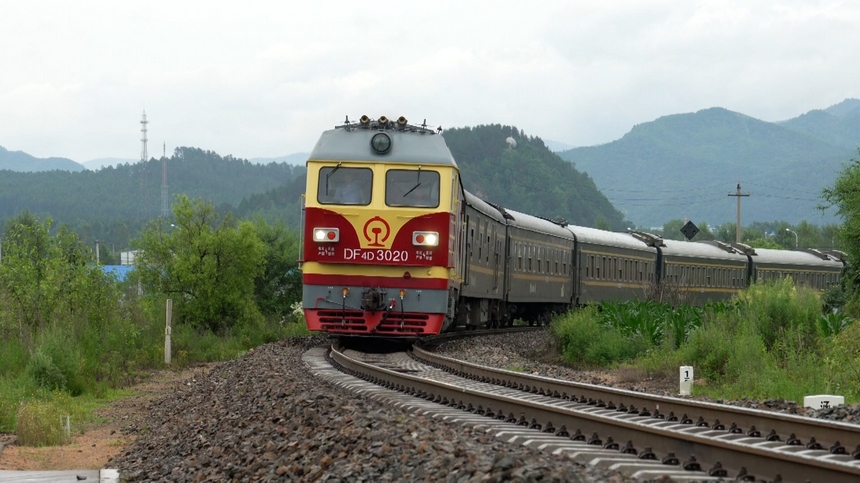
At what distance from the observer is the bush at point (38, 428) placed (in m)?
14.0

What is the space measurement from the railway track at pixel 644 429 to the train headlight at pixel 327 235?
4304 mm

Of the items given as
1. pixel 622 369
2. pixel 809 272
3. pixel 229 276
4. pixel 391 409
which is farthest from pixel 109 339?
pixel 809 272

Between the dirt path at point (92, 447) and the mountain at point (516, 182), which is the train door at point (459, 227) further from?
the mountain at point (516, 182)

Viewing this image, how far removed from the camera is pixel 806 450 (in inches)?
296

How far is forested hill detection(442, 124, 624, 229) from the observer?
158875mm

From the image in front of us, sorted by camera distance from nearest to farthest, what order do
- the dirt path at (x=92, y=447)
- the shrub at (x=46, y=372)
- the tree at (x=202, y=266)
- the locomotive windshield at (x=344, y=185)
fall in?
the dirt path at (x=92, y=447) → the locomotive windshield at (x=344, y=185) → the shrub at (x=46, y=372) → the tree at (x=202, y=266)

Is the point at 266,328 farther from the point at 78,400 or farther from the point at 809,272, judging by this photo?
the point at 809,272

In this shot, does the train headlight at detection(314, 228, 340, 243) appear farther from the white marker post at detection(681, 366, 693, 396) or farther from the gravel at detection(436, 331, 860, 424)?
the white marker post at detection(681, 366, 693, 396)

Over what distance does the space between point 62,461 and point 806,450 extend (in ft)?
28.4

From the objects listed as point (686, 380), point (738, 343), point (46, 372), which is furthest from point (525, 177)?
point (686, 380)

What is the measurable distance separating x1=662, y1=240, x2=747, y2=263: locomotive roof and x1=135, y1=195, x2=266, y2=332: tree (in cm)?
1525

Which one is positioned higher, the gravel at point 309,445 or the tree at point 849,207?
the tree at point 849,207

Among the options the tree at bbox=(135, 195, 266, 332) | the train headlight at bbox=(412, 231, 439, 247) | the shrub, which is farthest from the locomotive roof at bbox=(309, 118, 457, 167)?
the tree at bbox=(135, 195, 266, 332)

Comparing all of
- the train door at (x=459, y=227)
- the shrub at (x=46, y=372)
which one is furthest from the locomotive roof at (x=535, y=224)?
the shrub at (x=46, y=372)
